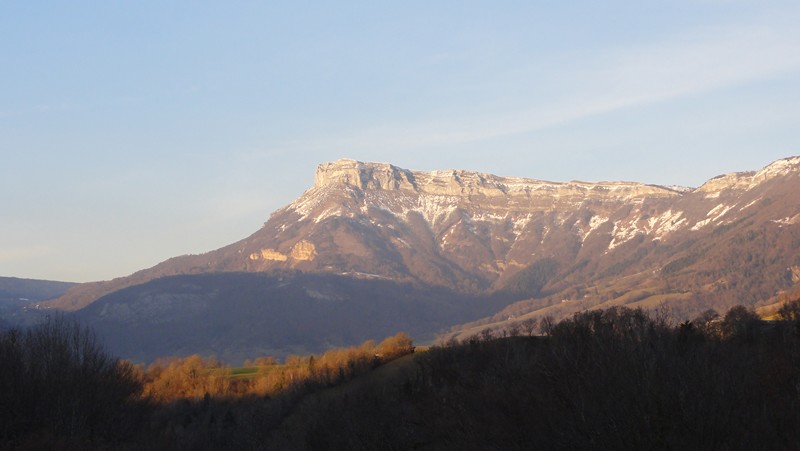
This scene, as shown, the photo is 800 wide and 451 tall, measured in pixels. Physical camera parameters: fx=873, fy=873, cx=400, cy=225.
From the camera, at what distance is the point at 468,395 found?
42.1 m

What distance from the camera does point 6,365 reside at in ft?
214

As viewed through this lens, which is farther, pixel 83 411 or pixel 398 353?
pixel 398 353

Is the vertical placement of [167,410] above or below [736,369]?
below

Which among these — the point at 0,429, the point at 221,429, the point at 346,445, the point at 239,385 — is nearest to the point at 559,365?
the point at 346,445

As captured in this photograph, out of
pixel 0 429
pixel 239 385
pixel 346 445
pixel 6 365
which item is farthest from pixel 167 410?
pixel 346 445

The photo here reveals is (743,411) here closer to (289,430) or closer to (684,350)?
(684,350)

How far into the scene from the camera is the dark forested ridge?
70.9ft

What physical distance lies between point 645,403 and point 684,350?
993cm

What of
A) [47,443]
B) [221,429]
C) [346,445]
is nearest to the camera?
[346,445]

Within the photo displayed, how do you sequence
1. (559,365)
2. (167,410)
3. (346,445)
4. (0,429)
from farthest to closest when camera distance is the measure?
(167,410) < (0,429) < (346,445) < (559,365)

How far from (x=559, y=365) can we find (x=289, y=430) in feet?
145

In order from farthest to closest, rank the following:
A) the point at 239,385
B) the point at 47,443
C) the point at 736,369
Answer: the point at 239,385, the point at 47,443, the point at 736,369

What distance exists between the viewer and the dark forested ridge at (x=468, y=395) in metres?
21.6

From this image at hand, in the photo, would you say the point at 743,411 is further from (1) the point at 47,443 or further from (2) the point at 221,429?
(2) the point at 221,429
